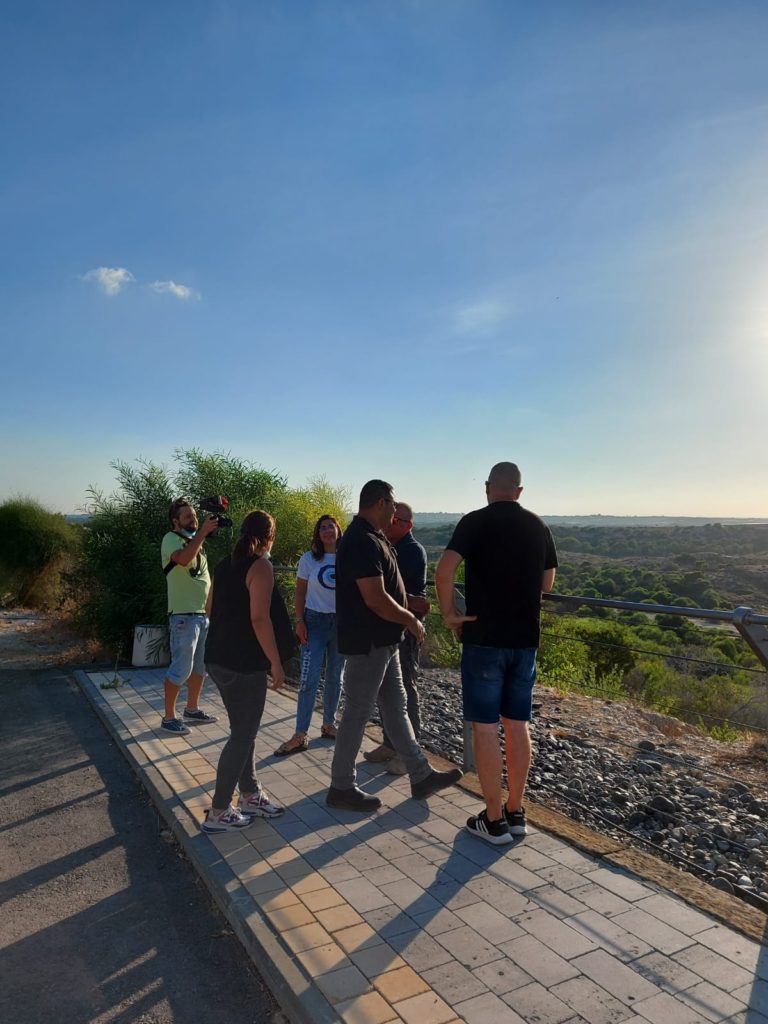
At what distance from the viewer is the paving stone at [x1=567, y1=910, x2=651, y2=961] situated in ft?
9.84

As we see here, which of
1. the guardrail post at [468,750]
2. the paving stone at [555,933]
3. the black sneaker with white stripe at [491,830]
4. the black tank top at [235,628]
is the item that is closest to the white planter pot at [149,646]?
the guardrail post at [468,750]

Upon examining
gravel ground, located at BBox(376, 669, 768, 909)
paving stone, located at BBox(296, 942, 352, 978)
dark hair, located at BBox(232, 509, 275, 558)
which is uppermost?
dark hair, located at BBox(232, 509, 275, 558)

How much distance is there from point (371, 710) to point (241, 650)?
901mm

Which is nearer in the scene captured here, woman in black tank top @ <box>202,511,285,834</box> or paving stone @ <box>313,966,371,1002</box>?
paving stone @ <box>313,966,371,1002</box>

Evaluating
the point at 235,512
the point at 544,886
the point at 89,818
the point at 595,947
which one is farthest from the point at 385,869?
the point at 235,512

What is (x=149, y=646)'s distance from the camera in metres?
A: 9.61

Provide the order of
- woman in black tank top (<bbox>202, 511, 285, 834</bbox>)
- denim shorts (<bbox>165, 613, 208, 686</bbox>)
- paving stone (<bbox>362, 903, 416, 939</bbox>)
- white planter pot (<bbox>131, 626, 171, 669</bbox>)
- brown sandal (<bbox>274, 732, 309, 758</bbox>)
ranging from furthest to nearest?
1. white planter pot (<bbox>131, 626, 171, 669</bbox>)
2. denim shorts (<bbox>165, 613, 208, 686</bbox>)
3. brown sandal (<bbox>274, 732, 309, 758</bbox>)
4. woman in black tank top (<bbox>202, 511, 285, 834</bbox>)
5. paving stone (<bbox>362, 903, 416, 939</bbox>)

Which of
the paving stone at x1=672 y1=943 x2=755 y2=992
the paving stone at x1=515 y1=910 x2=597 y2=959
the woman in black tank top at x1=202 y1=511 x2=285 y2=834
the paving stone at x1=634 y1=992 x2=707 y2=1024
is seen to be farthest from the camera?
the woman in black tank top at x1=202 y1=511 x2=285 y2=834

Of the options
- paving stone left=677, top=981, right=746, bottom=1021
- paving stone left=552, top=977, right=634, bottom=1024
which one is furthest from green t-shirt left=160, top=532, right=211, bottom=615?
paving stone left=677, top=981, right=746, bottom=1021

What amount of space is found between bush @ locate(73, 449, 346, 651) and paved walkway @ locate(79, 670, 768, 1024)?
6.05 m

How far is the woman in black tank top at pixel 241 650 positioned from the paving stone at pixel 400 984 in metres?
1.59

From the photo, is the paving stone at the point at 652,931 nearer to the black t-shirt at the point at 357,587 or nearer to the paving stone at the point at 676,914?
the paving stone at the point at 676,914

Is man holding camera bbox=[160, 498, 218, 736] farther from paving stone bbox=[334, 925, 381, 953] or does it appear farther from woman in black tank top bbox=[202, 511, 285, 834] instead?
paving stone bbox=[334, 925, 381, 953]

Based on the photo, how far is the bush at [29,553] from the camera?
61.8 feet
